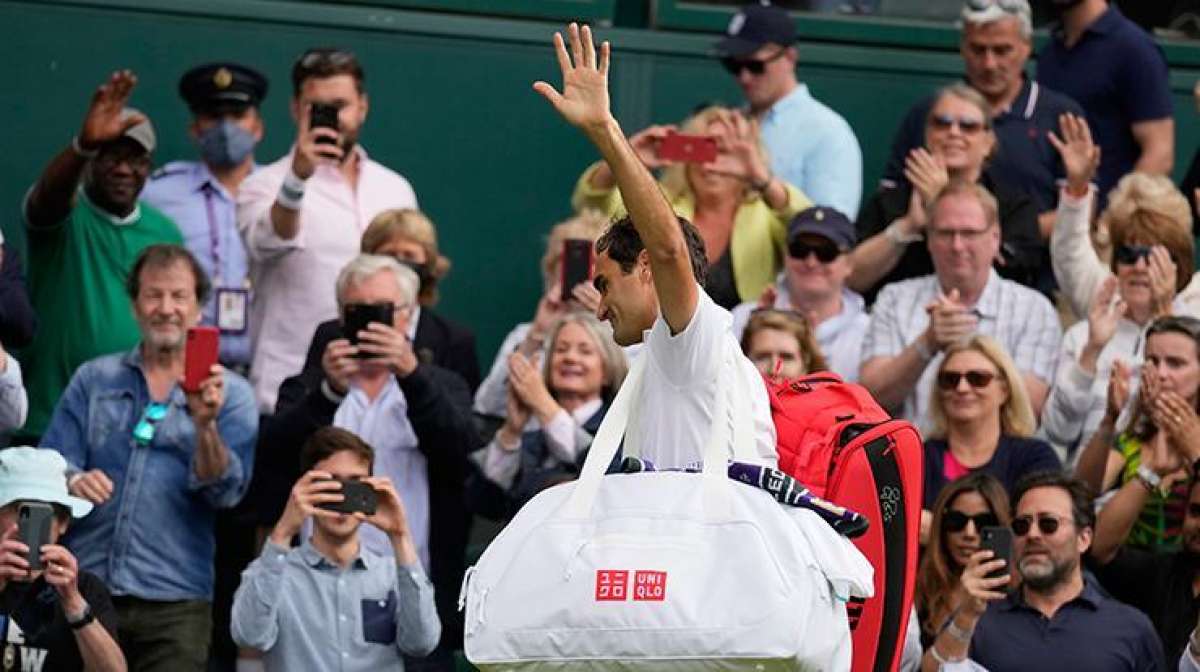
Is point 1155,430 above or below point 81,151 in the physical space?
below

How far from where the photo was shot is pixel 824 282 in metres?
10.5

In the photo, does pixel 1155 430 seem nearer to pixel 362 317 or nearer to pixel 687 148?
pixel 687 148

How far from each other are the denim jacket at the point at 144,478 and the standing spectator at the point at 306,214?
2.69 feet

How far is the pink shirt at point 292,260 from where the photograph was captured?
10594mm

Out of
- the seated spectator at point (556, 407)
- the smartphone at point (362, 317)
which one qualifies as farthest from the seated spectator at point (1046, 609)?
the smartphone at point (362, 317)

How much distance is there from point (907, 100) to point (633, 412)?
6604 mm

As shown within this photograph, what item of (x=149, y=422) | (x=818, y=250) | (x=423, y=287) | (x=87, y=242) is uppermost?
(x=818, y=250)

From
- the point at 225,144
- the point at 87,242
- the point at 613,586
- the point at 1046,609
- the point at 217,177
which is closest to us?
the point at 613,586

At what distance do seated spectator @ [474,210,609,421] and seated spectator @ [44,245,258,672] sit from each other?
120 centimetres

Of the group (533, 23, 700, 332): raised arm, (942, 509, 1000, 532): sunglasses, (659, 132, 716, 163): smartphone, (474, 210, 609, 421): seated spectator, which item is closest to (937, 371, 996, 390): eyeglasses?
(942, 509, 1000, 532): sunglasses

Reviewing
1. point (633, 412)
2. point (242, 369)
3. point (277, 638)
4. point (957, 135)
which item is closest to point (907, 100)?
point (957, 135)

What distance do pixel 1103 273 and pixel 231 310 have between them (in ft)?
11.5

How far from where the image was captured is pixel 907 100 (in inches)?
497

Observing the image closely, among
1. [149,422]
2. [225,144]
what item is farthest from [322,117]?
[149,422]
